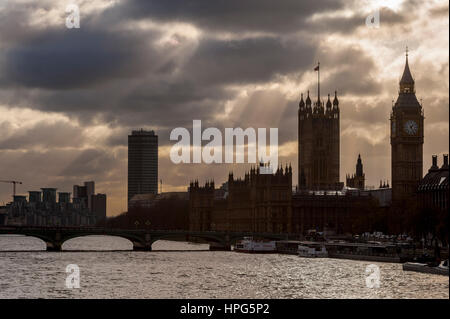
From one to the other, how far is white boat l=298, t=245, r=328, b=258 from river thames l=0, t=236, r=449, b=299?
7.06 meters

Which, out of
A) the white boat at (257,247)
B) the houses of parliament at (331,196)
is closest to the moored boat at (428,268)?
the white boat at (257,247)

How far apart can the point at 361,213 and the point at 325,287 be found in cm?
9725

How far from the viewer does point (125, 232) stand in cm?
14488

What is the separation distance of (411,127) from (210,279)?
9123 centimetres

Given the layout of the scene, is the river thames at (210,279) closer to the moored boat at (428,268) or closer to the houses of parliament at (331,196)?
the moored boat at (428,268)

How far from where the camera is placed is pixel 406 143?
566ft

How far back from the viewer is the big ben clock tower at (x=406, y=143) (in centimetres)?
17162

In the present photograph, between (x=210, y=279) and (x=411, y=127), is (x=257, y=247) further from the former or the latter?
(x=210, y=279)

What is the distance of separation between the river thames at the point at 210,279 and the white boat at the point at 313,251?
7.06m

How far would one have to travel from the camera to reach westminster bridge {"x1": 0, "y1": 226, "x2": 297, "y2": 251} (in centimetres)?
13875
